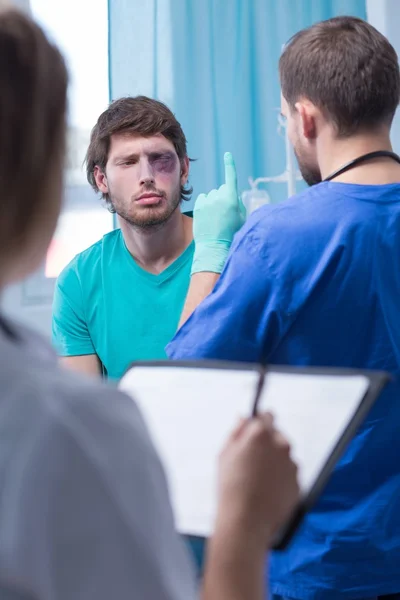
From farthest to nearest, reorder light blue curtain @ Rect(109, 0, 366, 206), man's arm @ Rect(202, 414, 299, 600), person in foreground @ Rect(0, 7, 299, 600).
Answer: light blue curtain @ Rect(109, 0, 366, 206)
man's arm @ Rect(202, 414, 299, 600)
person in foreground @ Rect(0, 7, 299, 600)

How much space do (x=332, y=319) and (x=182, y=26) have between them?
1390 mm

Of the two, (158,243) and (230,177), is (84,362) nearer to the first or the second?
(158,243)

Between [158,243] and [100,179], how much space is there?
8.2 inches

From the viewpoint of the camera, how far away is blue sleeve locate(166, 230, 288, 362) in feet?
3.38

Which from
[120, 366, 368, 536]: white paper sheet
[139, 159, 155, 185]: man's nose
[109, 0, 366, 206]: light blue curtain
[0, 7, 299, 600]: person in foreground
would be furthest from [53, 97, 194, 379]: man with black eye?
[0, 7, 299, 600]: person in foreground

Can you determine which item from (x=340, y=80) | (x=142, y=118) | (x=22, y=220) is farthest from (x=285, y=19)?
(x=22, y=220)

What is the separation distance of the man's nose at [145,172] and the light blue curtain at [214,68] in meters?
0.40

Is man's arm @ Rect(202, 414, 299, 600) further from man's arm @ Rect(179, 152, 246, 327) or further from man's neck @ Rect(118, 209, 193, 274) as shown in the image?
man's neck @ Rect(118, 209, 193, 274)

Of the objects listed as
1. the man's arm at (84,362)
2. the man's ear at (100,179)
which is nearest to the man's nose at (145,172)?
the man's ear at (100,179)

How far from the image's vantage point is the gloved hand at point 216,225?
4.94 feet

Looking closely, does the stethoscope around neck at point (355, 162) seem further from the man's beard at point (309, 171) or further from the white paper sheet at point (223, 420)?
the white paper sheet at point (223, 420)

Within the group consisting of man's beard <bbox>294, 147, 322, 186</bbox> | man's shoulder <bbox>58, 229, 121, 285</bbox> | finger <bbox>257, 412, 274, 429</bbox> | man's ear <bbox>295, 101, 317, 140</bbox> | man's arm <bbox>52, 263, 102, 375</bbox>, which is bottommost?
man's arm <bbox>52, 263, 102, 375</bbox>

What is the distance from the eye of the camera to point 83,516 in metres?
0.40

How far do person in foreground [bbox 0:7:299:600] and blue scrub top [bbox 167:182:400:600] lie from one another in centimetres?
54
